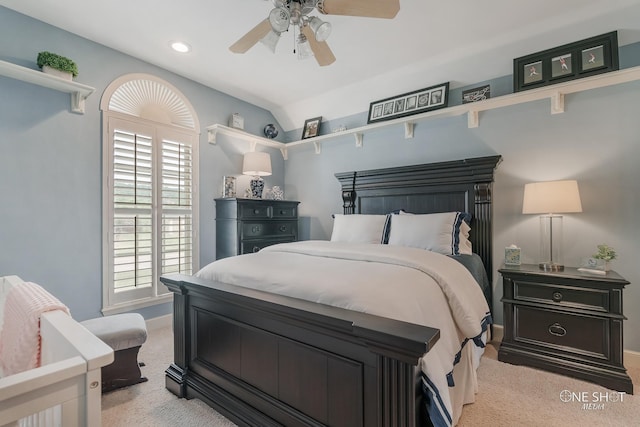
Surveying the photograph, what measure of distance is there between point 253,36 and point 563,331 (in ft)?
9.93

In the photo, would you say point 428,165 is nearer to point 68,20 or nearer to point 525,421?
point 525,421

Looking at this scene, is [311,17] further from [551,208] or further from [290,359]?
[551,208]

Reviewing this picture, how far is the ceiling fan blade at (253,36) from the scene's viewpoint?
1.95m

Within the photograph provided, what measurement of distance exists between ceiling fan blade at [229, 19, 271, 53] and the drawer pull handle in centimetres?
291

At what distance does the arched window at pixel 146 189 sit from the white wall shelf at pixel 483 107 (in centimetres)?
53

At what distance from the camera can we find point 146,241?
3119 mm

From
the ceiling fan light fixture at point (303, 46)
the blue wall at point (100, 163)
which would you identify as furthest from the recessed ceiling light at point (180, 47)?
the ceiling fan light fixture at point (303, 46)

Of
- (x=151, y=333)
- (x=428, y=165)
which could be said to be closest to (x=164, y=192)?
(x=151, y=333)

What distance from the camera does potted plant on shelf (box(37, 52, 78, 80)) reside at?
242cm

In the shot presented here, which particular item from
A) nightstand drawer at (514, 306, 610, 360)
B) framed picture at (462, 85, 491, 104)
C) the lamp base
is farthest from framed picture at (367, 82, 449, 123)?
nightstand drawer at (514, 306, 610, 360)

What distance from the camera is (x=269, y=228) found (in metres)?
3.89

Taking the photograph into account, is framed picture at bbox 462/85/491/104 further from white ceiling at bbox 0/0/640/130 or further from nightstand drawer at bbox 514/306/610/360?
nightstand drawer at bbox 514/306/610/360

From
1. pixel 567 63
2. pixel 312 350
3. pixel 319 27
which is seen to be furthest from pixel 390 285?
pixel 567 63

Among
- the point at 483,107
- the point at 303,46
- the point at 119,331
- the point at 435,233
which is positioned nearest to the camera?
the point at 119,331
